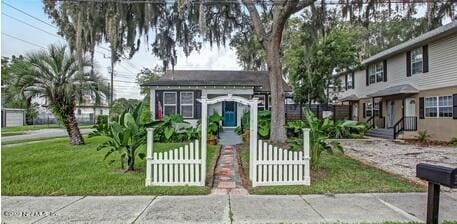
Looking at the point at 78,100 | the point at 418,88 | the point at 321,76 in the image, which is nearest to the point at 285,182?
the point at 78,100

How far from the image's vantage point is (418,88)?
1655 cm

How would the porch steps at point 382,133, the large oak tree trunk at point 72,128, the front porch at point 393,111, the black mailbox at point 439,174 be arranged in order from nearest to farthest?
the black mailbox at point 439,174 < the large oak tree trunk at point 72,128 < the front porch at point 393,111 < the porch steps at point 382,133

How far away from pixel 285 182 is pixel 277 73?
535 cm

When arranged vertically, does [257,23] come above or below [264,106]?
above

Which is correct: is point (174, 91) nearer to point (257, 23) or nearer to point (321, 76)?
point (257, 23)

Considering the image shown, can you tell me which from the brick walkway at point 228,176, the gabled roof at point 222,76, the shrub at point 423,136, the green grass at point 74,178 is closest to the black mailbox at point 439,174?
the brick walkway at point 228,176

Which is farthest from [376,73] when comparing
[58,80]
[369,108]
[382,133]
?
[58,80]

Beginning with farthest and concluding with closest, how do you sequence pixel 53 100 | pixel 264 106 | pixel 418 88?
pixel 264 106 < pixel 418 88 < pixel 53 100

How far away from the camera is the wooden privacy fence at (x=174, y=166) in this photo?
6.32m

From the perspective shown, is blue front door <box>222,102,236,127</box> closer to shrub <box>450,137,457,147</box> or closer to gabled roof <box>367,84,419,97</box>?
gabled roof <box>367,84,419,97</box>

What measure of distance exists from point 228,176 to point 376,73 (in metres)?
16.9

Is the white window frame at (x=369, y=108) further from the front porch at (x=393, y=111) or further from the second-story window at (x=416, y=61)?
the second-story window at (x=416, y=61)

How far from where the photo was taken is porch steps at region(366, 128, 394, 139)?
17319 millimetres

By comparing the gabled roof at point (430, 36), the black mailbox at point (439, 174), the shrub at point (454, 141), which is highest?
the gabled roof at point (430, 36)
